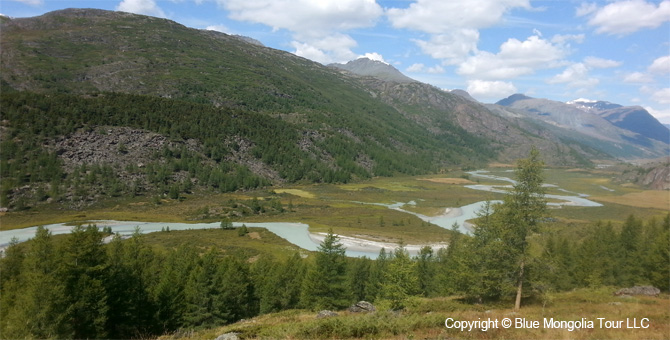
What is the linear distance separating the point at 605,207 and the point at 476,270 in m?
143

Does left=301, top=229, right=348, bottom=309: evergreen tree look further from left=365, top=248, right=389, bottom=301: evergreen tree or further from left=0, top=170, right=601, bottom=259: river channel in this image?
left=0, top=170, right=601, bottom=259: river channel

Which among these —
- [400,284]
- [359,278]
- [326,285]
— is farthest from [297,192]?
[400,284]

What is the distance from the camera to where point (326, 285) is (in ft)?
134

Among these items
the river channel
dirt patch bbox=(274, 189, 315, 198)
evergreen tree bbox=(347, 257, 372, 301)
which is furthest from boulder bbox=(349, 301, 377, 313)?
dirt patch bbox=(274, 189, 315, 198)

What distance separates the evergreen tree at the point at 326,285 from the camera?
130 feet

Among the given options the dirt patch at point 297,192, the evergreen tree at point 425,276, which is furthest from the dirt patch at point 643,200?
the evergreen tree at point 425,276

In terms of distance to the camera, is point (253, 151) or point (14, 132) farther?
point (253, 151)

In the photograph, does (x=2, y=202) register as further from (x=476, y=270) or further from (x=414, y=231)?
(x=476, y=270)

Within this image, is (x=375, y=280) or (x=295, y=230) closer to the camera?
(x=375, y=280)

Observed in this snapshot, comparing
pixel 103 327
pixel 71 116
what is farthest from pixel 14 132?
pixel 103 327

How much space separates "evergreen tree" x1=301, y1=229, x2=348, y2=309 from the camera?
3969 cm

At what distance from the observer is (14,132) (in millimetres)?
121250

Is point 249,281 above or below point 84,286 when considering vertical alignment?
below

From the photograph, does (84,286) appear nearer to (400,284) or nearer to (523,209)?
(400,284)
